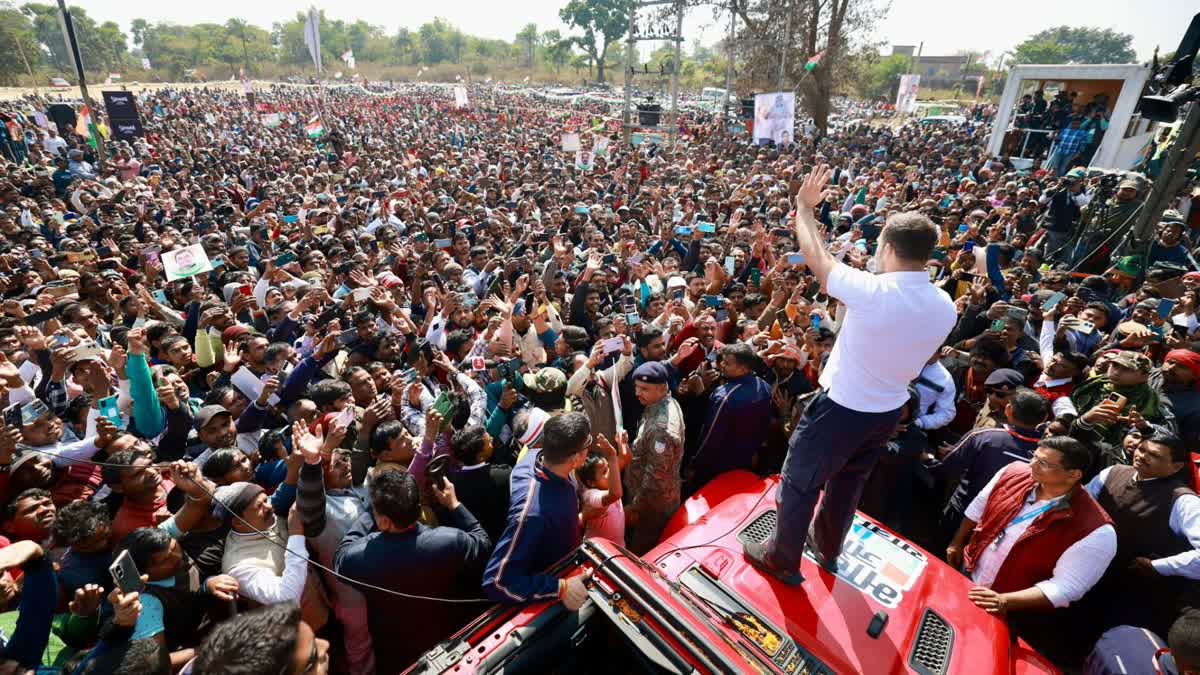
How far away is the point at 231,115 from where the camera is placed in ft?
95.6

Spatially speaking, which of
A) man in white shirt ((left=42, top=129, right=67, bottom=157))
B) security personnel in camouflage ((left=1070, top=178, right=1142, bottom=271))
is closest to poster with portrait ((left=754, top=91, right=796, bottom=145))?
security personnel in camouflage ((left=1070, top=178, right=1142, bottom=271))

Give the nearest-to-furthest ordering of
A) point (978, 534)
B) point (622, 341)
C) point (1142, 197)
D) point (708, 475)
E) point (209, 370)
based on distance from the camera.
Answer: point (978, 534), point (708, 475), point (622, 341), point (209, 370), point (1142, 197)

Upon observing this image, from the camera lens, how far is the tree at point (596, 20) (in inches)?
2827

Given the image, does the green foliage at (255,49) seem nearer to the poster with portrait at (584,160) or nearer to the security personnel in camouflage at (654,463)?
the poster with portrait at (584,160)

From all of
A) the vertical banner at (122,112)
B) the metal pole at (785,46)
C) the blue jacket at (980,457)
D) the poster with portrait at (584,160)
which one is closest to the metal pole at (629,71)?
the poster with portrait at (584,160)

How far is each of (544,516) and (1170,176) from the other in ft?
29.1

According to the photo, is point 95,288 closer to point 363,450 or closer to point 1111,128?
point 363,450

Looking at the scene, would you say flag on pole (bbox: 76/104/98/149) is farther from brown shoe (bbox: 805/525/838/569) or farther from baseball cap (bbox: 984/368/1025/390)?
baseball cap (bbox: 984/368/1025/390)

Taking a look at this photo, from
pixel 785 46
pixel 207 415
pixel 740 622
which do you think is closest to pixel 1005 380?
pixel 740 622

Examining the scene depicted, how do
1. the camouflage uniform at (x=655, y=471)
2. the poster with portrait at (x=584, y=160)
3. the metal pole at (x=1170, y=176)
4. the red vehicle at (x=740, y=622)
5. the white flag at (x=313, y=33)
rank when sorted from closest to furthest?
1. the red vehicle at (x=740, y=622)
2. the camouflage uniform at (x=655, y=471)
3. the metal pole at (x=1170, y=176)
4. the poster with portrait at (x=584, y=160)
5. the white flag at (x=313, y=33)

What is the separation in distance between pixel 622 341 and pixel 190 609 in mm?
2976

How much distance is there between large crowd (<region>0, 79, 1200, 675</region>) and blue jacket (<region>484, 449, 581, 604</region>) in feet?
0.04

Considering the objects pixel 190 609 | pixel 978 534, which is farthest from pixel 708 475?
pixel 190 609

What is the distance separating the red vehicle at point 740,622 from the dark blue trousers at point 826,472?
195mm
